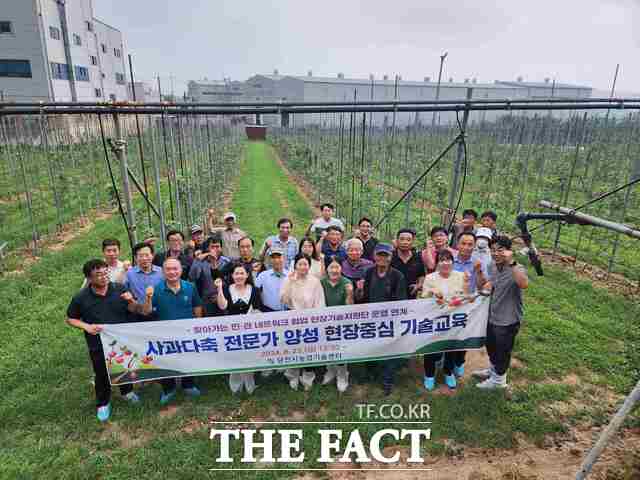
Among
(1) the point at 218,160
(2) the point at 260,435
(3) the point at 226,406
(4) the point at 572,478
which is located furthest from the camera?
(1) the point at 218,160

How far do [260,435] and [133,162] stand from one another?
17068 mm

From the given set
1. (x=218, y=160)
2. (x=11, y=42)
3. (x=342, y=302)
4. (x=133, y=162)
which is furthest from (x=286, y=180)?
(x=11, y=42)

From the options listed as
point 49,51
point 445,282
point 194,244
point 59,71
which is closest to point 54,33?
point 49,51

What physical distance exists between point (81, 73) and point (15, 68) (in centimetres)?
610

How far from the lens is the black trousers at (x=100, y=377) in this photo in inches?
163

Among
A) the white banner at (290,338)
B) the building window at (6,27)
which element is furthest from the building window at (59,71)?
the white banner at (290,338)

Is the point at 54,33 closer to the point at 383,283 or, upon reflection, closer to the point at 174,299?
the point at 174,299

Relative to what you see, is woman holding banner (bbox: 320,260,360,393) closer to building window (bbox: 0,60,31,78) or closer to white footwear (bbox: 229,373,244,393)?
white footwear (bbox: 229,373,244,393)

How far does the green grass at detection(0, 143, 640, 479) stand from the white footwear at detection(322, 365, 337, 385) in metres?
0.14

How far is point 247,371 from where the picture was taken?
4.45 metres

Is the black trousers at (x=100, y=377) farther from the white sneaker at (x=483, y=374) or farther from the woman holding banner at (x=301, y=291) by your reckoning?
the white sneaker at (x=483, y=374)

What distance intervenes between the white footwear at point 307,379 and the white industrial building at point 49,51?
84.7ft

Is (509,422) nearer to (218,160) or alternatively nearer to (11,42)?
(218,160)

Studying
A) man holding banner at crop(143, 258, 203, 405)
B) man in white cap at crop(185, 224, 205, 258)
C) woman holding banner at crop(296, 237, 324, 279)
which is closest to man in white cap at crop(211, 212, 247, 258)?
man in white cap at crop(185, 224, 205, 258)
